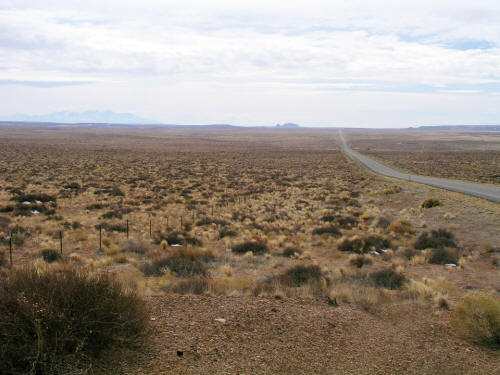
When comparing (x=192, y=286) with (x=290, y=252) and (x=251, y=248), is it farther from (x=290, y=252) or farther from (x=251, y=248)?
(x=290, y=252)

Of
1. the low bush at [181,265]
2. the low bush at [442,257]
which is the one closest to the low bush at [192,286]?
the low bush at [181,265]

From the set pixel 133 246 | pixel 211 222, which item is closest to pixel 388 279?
pixel 133 246

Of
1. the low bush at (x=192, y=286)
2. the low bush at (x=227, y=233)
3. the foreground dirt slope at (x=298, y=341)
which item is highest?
the foreground dirt slope at (x=298, y=341)

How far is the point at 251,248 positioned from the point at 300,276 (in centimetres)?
383

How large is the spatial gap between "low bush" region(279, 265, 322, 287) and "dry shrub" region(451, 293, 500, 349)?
131 inches

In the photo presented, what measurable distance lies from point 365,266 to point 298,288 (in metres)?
3.97

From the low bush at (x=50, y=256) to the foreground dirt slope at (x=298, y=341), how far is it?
17.6 ft

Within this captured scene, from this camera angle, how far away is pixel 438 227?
16.9 metres

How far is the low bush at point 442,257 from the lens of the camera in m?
12.0

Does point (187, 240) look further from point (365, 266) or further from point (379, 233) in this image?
point (379, 233)

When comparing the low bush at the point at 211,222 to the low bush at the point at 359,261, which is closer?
the low bush at the point at 359,261

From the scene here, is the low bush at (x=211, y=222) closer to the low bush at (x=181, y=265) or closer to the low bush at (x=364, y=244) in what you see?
the low bush at (x=181, y=265)

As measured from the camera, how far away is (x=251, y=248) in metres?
13.4

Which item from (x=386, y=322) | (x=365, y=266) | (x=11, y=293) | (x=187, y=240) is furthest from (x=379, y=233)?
(x=11, y=293)
